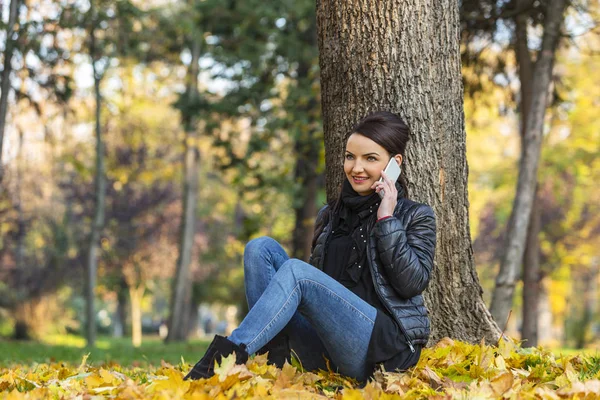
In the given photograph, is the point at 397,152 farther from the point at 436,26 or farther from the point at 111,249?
the point at 111,249

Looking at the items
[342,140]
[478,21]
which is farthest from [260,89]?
[342,140]

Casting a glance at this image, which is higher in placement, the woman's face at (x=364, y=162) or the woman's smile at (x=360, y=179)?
the woman's face at (x=364, y=162)

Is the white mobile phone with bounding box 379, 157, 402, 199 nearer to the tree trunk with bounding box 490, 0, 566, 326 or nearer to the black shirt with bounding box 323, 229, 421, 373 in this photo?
the black shirt with bounding box 323, 229, 421, 373

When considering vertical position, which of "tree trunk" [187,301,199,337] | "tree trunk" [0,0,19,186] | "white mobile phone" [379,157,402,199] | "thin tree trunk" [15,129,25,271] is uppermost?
"tree trunk" [0,0,19,186]

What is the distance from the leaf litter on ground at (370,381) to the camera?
3.03 meters

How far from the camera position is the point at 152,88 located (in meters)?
21.7

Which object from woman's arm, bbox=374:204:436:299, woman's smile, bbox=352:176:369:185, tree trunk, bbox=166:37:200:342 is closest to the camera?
woman's arm, bbox=374:204:436:299

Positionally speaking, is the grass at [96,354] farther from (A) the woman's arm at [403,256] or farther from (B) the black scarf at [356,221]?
(B) the black scarf at [356,221]

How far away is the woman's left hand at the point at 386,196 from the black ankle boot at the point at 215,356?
99 cm

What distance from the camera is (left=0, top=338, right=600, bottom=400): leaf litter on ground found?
9.95ft

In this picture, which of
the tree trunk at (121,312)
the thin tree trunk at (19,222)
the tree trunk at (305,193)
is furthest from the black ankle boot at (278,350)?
the tree trunk at (121,312)

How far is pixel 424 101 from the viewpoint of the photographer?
443 centimetres

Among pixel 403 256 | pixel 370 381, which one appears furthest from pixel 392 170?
pixel 370 381

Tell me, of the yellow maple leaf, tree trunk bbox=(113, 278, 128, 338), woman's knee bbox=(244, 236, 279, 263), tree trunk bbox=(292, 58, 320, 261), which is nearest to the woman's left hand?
woman's knee bbox=(244, 236, 279, 263)
